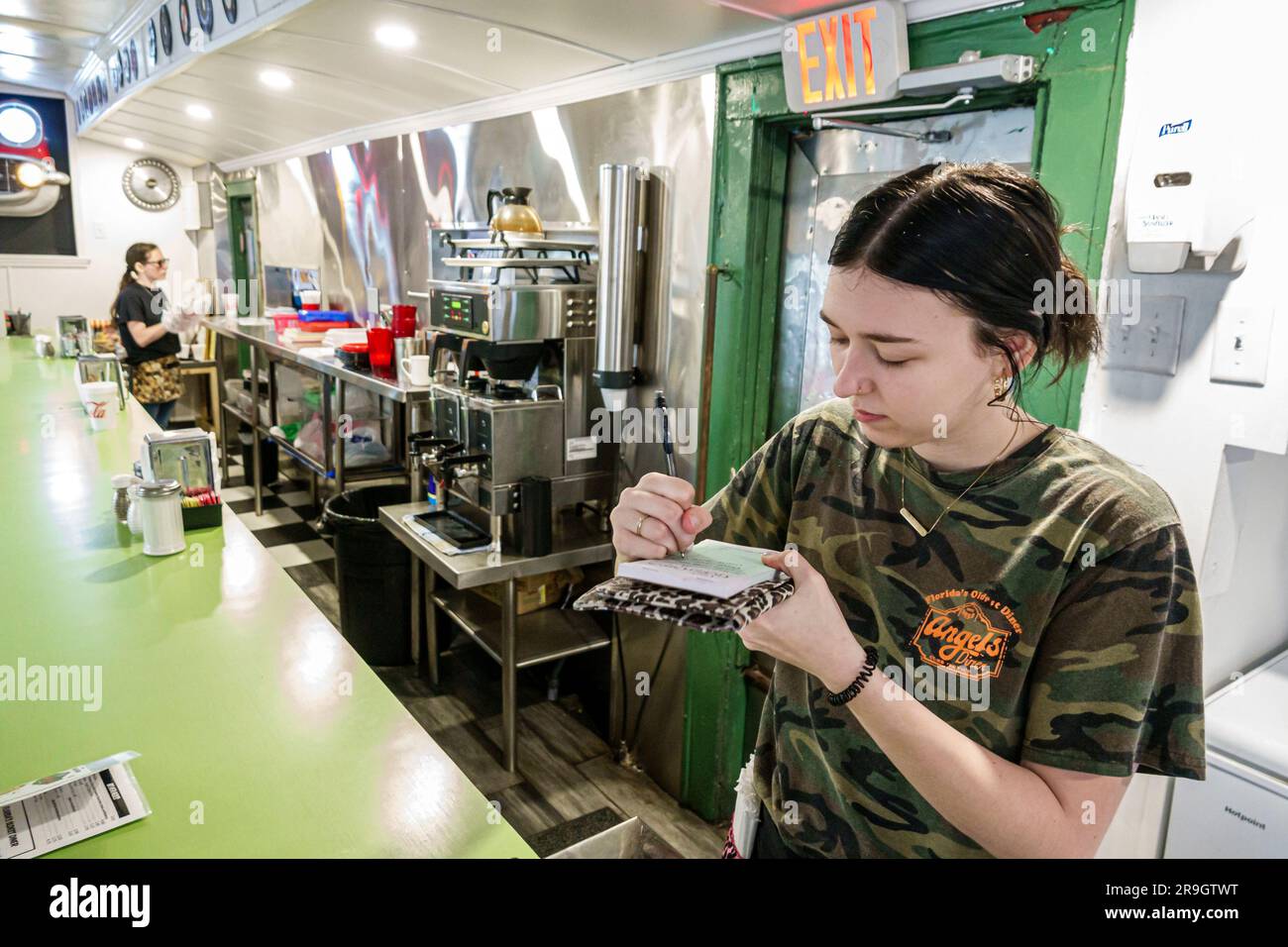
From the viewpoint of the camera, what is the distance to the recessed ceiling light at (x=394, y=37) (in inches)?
110

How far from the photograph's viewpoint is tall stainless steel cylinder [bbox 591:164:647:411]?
2.87 m

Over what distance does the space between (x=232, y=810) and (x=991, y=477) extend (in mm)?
1166

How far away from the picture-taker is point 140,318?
5566mm

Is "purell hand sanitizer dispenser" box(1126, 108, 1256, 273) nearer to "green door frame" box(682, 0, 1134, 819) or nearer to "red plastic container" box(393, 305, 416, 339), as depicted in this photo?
"green door frame" box(682, 0, 1134, 819)

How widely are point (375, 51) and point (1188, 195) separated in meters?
2.77

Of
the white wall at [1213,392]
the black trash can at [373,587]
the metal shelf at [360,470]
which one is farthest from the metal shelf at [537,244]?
the white wall at [1213,392]

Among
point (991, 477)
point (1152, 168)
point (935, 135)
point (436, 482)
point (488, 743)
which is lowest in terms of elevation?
point (488, 743)

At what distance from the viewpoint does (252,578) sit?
214 centimetres

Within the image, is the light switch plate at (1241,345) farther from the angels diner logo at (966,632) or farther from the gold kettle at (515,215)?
the gold kettle at (515,215)

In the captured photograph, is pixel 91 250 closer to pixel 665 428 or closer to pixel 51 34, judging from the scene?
pixel 51 34

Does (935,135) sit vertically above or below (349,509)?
above
